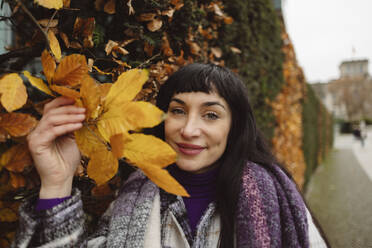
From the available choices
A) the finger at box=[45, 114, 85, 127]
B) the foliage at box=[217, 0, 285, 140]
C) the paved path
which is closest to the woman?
the finger at box=[45, 114, 85, 127]

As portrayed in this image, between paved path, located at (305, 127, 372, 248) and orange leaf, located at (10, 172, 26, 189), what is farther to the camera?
paved path, located at (305, 127, 372, 248)

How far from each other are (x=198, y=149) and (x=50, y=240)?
0.67 meters

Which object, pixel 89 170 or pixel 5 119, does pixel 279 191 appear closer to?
pixel 89 170

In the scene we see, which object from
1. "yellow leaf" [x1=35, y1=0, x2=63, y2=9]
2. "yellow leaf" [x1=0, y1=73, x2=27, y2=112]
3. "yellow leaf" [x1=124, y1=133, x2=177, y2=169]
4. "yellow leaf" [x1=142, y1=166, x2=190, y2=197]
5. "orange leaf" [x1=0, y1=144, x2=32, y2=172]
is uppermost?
"yellow leaf" [x1=35, y1=0, x2=63, y2=9]

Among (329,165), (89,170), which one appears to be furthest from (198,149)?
(329,165)

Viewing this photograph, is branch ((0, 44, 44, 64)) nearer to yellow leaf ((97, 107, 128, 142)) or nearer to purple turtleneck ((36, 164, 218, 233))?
yellow leaf ((97, 107, 128, 142))

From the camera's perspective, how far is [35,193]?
0.82 m

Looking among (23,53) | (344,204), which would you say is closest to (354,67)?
(344,204)

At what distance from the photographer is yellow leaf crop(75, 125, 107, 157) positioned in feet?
2.02

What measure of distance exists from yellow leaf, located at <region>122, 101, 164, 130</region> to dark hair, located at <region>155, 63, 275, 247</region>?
27.4 inches

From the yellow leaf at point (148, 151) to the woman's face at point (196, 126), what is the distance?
2.00ft

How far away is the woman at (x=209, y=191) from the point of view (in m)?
1.10

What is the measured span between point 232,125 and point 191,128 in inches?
13.4

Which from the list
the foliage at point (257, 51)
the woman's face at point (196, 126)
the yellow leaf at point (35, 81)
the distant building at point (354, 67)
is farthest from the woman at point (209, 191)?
the distant building at point (354, 67)
